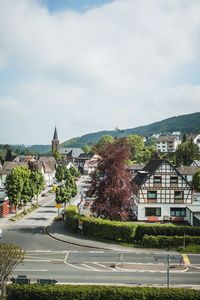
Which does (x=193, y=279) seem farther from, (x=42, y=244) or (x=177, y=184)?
(x=177, y=184)

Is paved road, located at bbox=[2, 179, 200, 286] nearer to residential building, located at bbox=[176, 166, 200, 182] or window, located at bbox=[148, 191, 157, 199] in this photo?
window, located at bbox=[148, 191, 157, 199]

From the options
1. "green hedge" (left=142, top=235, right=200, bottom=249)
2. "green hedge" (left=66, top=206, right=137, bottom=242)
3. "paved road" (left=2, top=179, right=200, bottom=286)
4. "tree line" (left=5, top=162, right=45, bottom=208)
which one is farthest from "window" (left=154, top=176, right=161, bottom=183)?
Result: "tree line" (left=5, top=162, right=45, bottom=208)

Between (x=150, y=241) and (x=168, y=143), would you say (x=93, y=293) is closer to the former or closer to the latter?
(x=150, y=241)

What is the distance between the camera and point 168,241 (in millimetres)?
26641

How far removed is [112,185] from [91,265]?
11.1 meters

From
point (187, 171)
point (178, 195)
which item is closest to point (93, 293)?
point (178, 195)

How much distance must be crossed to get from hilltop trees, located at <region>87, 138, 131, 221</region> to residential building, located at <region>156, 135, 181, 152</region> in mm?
150548

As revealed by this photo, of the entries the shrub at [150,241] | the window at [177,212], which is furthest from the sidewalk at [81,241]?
the window at [177,212]

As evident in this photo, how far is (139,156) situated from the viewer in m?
138

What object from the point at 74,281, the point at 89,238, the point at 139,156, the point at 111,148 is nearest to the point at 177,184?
the point at 111,148

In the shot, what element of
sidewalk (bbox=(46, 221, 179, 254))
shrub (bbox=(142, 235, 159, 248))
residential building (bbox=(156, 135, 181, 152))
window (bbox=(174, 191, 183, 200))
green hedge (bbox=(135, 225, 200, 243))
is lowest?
sidewalk (bbox=(46, 221, 179, 254))

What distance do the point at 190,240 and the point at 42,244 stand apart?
1517 centimetres

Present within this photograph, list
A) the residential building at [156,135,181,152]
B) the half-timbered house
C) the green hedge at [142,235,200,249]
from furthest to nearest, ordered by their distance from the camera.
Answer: the residential building at [156,135,181,152], the half-timbered house, the green hedge at [142,235,200,249]

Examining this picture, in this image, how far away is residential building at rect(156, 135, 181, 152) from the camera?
176 metres
